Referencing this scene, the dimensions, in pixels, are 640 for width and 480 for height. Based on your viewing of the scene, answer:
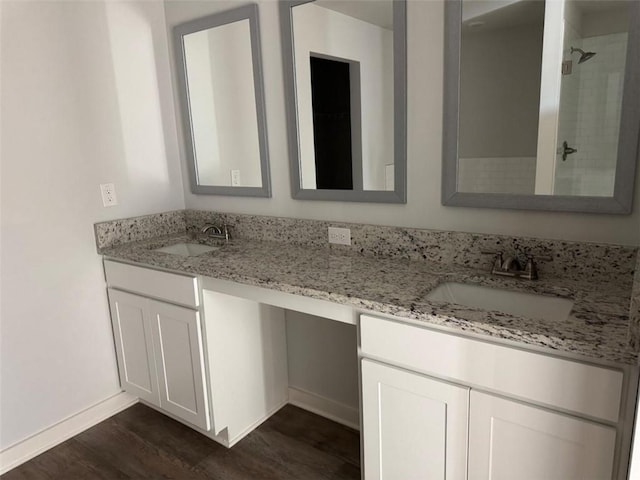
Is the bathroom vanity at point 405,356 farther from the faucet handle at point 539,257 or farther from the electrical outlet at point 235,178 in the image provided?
the electrical outlet at point 235,178

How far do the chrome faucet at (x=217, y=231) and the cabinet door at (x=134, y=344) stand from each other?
52 cm

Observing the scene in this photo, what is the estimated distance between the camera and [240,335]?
2133 millimetres

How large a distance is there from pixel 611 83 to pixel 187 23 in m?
1.98

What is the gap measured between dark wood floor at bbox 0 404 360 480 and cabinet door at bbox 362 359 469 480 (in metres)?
0.54

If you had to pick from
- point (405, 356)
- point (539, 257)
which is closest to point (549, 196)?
point (539, 257)

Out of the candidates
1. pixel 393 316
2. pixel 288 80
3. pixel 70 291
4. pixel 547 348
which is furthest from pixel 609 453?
pixel 70 291

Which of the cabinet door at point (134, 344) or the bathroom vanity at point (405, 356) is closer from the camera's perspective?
the bathroom vanity at point (405, 356)

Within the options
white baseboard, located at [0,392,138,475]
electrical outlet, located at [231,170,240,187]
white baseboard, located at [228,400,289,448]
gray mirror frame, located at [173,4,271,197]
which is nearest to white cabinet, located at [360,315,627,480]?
white baseboard, located at [228,400,289,448]

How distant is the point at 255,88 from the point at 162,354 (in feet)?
4.41

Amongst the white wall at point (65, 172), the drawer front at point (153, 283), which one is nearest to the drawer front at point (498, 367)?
the drawer front at point (153, 283)

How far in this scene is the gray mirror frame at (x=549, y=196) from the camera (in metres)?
1.34

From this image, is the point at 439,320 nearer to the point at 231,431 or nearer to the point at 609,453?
the point at 609,453

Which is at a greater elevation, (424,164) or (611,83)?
(611,83)

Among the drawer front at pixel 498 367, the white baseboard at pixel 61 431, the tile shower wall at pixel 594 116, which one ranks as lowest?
the white baseboard at pixel 61 431
